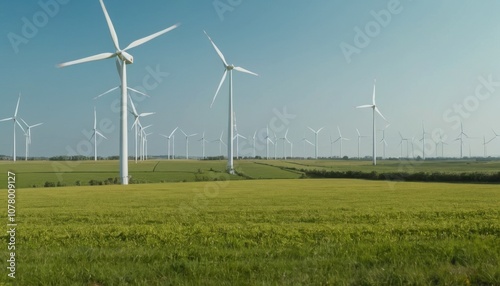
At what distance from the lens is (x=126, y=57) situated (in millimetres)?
55531

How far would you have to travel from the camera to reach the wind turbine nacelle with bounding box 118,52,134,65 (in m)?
54.9

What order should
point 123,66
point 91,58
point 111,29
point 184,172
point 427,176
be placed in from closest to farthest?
point 91,58, point 111,29, point 123,66, point 427,176, point 184,172

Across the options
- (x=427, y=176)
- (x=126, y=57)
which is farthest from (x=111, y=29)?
(x=427, y=176)

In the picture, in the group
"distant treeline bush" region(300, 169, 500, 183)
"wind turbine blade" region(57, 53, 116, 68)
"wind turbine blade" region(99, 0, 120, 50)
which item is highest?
"wind turbine blade" region(99, 0, 120, 50)

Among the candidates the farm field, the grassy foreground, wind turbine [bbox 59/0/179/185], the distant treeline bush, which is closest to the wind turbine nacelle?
wind turbine [bbox 59/0/179/185]

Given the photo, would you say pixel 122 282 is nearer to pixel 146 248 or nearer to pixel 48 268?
pixel 48 268

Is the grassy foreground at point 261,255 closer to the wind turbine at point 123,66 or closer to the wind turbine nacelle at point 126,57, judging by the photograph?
the wind turbine at point 123,66

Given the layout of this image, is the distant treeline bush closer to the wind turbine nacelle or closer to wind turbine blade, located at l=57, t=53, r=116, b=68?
the wind turbine nacelle

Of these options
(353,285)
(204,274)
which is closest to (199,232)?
(204,274)

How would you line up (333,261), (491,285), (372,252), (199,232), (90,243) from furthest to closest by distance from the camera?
(199,232)
(90,243)
(372,252)
(333,261)
(491,285)

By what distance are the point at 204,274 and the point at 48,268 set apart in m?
2.92

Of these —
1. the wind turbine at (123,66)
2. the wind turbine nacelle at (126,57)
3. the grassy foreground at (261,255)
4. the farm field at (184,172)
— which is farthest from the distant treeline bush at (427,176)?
the grassy foreground at (261,255)

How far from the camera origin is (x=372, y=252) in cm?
884

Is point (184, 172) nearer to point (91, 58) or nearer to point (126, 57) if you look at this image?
point (126, 57)
